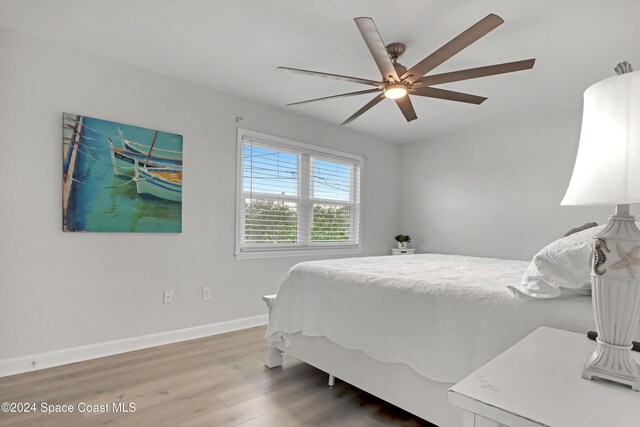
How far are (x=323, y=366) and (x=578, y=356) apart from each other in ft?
4.86

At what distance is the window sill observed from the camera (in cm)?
347

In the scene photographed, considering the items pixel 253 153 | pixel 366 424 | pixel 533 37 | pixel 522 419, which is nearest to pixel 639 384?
pixel 522 419

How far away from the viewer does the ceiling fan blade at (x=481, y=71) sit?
1.85 meters

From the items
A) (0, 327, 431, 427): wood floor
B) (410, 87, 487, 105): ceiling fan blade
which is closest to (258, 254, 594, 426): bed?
(0, 327, 431, 427): wood floor

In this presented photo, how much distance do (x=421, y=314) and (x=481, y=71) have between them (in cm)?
140

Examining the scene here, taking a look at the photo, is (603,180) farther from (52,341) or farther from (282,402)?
(52,341)

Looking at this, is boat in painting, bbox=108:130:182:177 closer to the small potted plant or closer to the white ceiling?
the white ceiling

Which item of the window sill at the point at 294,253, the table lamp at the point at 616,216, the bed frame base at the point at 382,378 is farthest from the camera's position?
the window sill at the point at 294,253

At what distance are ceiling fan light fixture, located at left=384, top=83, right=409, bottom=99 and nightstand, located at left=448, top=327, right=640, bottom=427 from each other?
1.70m

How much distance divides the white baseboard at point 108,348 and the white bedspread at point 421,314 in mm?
1126

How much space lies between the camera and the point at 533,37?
2.24 meters

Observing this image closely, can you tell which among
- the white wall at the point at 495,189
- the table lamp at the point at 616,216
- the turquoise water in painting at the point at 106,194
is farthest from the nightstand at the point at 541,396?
the white wall at the point at 495,189

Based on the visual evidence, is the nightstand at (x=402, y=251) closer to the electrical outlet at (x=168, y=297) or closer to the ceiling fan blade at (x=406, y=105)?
the ceiling fan blade at (x=406, y=105)

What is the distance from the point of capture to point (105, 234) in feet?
8.66
